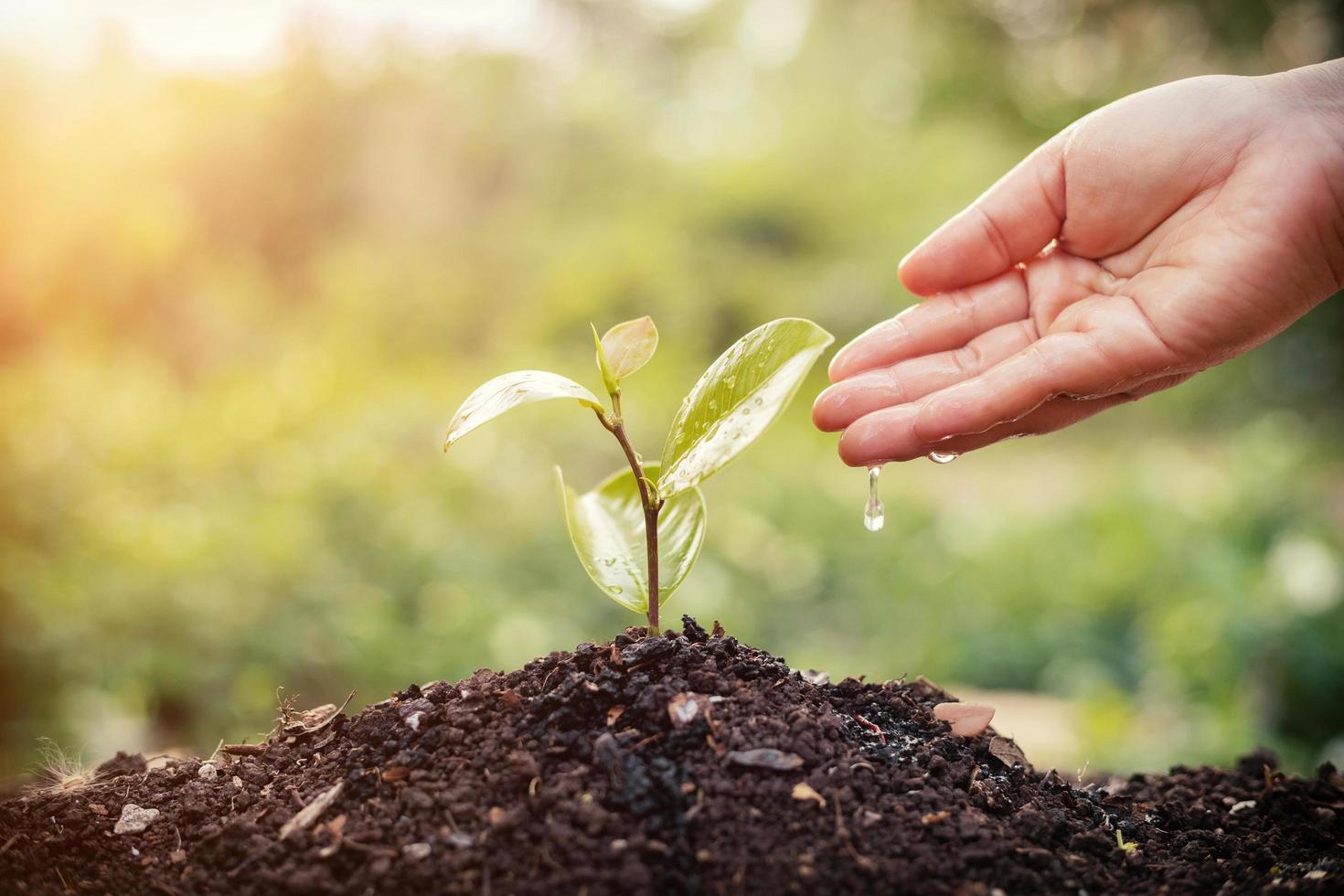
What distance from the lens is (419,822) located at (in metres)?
0.90

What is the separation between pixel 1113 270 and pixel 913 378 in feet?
1.42

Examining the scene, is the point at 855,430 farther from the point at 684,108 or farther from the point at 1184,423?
the point at 684,108

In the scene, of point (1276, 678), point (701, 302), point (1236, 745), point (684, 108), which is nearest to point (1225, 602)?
point (1276, 678)

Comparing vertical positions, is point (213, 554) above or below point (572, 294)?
below

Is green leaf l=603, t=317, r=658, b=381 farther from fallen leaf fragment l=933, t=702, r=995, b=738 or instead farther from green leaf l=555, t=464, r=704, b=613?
fallen leaf fragment l=933, t=702, r=995, b=738

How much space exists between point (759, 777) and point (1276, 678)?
7.54 feet

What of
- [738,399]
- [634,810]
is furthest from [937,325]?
[634,810]

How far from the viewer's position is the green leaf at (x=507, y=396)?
94 cm

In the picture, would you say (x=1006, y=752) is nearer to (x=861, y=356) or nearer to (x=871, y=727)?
(x=871, y=727)

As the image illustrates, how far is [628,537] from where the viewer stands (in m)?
1.19

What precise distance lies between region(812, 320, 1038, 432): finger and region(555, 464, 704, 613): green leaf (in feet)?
0.96

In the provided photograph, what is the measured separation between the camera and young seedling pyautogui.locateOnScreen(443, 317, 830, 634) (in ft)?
3.11

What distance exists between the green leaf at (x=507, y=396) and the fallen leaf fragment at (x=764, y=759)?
15.7 inches

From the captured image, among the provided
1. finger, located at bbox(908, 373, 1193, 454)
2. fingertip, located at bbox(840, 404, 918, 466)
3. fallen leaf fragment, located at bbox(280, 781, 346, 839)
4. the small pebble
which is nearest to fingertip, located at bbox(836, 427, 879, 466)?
fingertip, located at bbox(840, 404, 918, 466)
